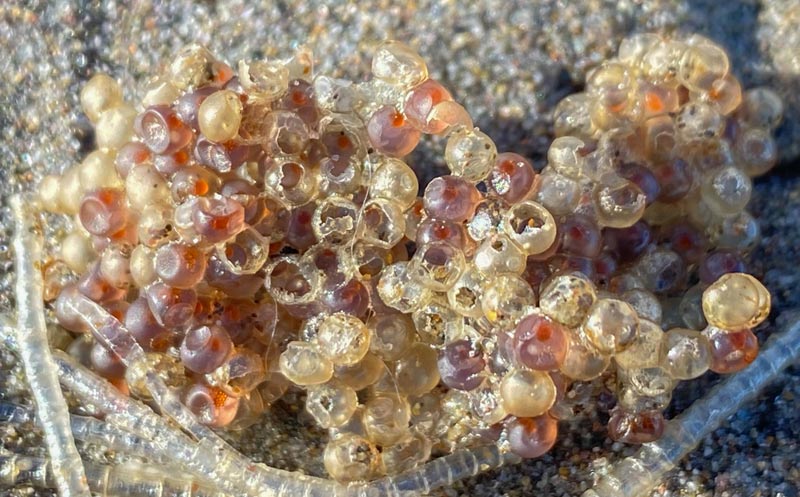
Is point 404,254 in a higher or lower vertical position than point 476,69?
lower

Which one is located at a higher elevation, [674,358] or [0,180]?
[0,180]

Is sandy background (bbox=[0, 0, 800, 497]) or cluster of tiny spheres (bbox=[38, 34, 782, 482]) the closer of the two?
cluster of tiny spheres (bbox=[38, 34, 782, 482])

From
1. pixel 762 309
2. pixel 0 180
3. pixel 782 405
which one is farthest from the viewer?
pixel 0 180

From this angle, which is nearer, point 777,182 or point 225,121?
point 225,121

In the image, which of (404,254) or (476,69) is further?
(476,69)

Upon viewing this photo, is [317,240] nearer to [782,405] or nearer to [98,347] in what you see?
[98,347]

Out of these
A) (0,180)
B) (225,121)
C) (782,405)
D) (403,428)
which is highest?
(0,180)

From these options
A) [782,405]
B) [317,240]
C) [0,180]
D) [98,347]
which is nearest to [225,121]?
[317,240]

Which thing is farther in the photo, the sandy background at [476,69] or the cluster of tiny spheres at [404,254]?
the sandy background at [476,69]
